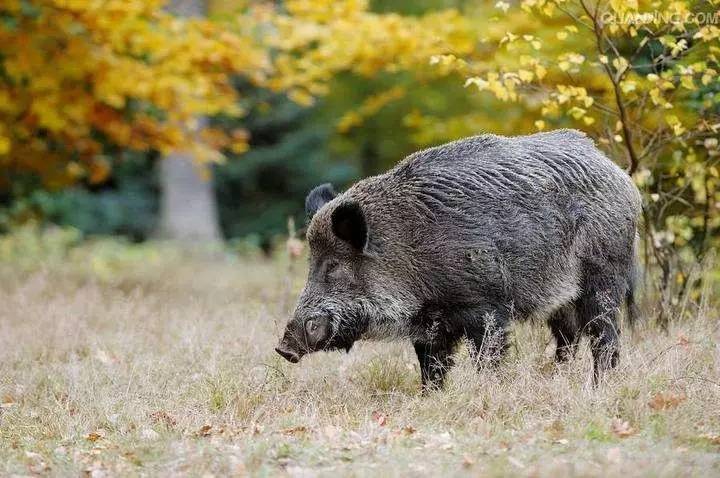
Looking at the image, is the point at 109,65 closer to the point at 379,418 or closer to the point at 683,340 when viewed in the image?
the point at 379,418

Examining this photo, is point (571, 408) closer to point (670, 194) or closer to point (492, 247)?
point (492, 247)

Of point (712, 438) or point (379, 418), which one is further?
point (379, 418)

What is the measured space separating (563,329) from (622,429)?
6.50 feet

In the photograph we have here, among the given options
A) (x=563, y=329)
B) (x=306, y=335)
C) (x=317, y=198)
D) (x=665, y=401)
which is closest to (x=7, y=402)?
(x=306, y=335)

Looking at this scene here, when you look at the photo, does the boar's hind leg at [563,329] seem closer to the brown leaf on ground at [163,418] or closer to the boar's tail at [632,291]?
the boar's tail at [632,291]

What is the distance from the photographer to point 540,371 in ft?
22.9

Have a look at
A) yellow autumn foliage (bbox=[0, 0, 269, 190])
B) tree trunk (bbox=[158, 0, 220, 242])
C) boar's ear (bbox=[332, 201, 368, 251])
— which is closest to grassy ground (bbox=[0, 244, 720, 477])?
boar's ear (bbox=[332, 201, 368, 251])

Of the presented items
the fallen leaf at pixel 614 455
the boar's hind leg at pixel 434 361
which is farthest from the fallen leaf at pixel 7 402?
the fallen leaf at pixel 614 455

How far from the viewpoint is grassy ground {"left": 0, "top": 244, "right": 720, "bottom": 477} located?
5.17 meters

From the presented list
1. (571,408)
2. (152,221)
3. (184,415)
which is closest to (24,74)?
(184,415)

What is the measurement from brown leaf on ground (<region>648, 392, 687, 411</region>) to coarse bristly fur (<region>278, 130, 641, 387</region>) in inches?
25.7

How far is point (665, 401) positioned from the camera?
19.1ft

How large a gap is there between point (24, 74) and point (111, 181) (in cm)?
1265

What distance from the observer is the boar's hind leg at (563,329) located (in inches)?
285
